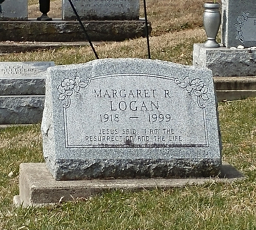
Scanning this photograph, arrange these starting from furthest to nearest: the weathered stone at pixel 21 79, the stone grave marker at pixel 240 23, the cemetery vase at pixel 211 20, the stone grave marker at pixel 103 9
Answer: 1. the stone grave marker at pixel 103 9
2. the stone grave marker at pixel 240 23
3. the cemetery vase at pixel 211 20
4. the weathered stone at pixel 21 79

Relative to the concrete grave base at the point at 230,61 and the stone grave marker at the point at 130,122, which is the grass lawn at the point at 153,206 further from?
the concrete grave base at the point at 230,61

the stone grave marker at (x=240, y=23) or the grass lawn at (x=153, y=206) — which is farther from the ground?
the stone grave marker at (x=240, y=23)

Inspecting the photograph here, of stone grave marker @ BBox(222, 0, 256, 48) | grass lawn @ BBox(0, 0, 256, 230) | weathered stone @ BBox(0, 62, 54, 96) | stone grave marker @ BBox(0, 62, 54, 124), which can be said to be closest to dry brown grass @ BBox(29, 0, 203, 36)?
stone grave marker @ BBox(222, 0, 256, 48)

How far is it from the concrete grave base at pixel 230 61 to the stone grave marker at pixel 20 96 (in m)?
2.53

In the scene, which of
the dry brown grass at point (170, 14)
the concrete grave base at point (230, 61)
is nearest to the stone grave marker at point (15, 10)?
the dry brown grass at point (170, 14)

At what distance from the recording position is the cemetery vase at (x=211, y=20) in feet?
35.4

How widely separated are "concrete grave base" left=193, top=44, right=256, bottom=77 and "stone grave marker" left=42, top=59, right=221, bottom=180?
514 centimetres

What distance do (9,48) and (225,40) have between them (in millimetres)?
5370

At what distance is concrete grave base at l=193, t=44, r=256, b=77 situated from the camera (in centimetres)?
1070

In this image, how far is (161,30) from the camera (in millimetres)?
16969

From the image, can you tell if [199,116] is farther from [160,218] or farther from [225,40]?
[225,40]

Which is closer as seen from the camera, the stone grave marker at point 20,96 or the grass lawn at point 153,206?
the grass lawn at point 153,206

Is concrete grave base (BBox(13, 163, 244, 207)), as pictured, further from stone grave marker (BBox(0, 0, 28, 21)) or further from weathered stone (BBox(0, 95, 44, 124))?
stone grave marker (BBox(0, 0, 28, 21))

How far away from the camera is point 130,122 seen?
214 inches
